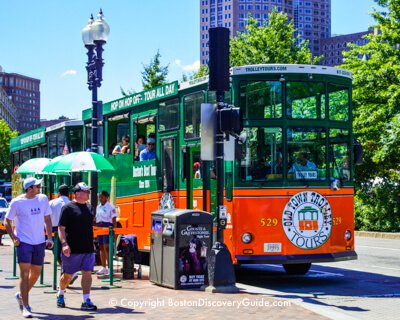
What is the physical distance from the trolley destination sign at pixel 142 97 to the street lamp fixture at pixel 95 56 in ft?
2.82

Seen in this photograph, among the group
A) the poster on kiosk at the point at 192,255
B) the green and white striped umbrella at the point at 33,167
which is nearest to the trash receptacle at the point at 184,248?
the poster on kiosk at the point at 192,255

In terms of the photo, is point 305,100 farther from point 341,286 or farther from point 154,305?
point 154,305

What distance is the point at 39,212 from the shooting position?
1034 centimetres

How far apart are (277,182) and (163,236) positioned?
224 centimetres

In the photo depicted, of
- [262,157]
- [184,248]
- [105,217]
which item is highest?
[262,157]

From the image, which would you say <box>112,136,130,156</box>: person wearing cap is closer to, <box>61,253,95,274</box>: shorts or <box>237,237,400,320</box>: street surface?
<box>237,237,400,320</box>: street surface

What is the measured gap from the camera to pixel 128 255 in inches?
568

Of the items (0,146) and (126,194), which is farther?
(0,146)

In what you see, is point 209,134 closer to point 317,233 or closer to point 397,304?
point 317,233

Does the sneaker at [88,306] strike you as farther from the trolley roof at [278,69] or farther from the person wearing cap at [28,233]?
the trolley roof at [278,69]

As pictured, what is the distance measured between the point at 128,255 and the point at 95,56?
18.8ft

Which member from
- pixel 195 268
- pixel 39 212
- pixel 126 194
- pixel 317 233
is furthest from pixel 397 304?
pixel 126 194

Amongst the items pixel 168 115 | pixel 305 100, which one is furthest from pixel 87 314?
pixel 168 115

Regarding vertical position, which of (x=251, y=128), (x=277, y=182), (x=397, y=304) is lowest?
(x=397, y=304)
